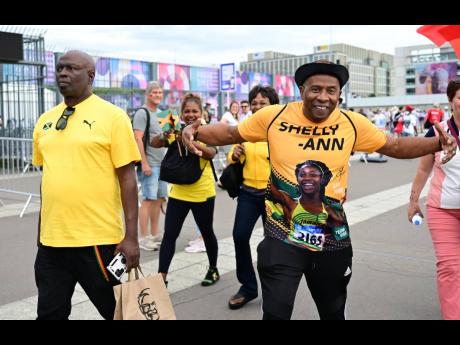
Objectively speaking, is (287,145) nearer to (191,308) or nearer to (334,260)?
(334,260)

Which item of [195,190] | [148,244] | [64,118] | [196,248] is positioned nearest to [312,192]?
[64,118]

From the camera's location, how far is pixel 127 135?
2.97 meters

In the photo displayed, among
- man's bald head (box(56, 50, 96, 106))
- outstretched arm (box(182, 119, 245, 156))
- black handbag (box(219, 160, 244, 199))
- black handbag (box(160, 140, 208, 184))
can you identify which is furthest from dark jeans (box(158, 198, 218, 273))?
man's bald head (box(56, 50, 96, 106))

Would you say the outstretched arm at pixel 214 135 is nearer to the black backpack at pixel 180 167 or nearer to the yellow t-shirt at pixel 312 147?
the yellow t-shirt at pixel 312 147

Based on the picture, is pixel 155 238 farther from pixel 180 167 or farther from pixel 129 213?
pixel 129 213

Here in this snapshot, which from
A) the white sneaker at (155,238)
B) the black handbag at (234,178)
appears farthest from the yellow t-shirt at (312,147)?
the white sneaker at (155,238)

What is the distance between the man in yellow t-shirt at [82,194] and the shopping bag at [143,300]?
200 mm

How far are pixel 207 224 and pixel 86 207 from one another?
2143 mm

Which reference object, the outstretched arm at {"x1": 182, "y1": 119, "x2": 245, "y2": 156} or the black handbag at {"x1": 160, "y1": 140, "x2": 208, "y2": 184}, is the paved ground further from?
the outstretched arm at {"x1": 182, "y1": 119, "x2": 245, "y2": 156}

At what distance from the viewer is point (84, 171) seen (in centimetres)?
290

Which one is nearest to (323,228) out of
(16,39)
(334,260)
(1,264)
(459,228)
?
(334,260)

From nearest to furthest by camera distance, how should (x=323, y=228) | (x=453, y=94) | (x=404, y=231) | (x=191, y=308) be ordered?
(x=323, y=228) → (x=453, y=94) → (x=191, y=308) → (x=404, y=231)

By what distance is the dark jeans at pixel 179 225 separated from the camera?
4.79 m

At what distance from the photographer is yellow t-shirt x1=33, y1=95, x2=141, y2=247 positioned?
9.49ft
